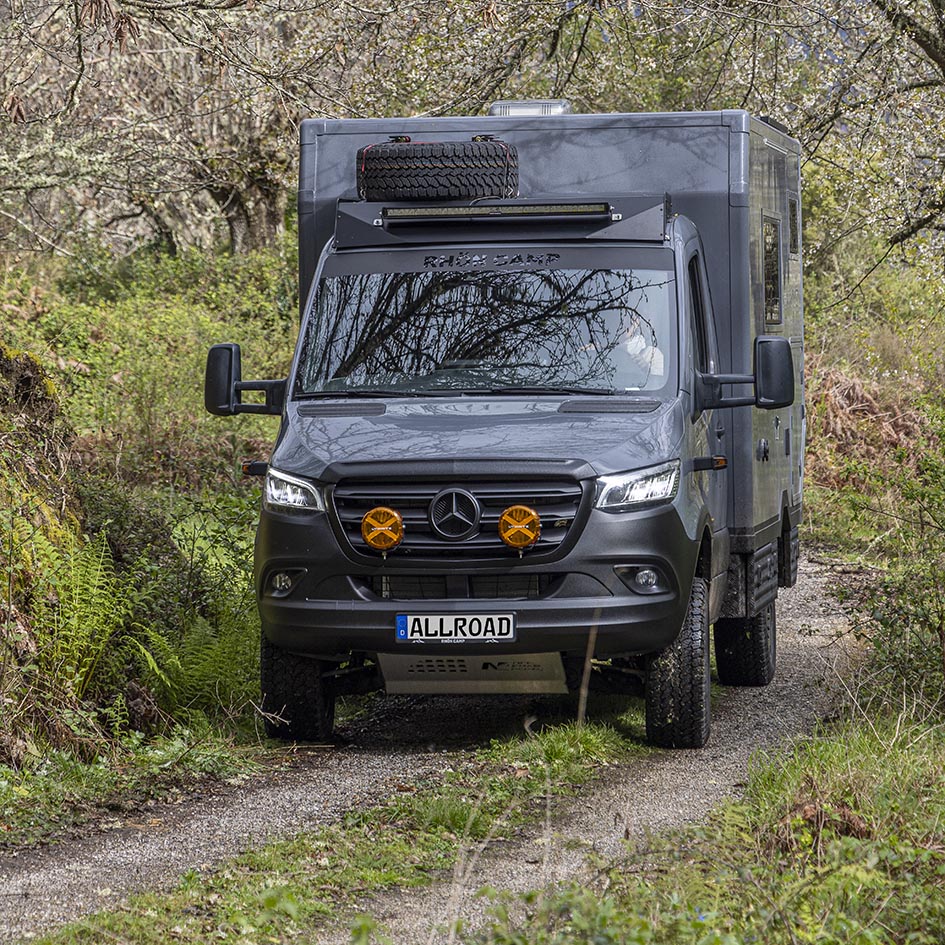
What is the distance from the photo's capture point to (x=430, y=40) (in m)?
15.8

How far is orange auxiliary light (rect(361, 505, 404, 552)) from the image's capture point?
7.16m

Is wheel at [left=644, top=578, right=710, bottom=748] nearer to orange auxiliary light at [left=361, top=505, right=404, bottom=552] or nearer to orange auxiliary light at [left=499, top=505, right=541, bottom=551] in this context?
orange auxiliary light at [left=499, top=505, right=541, bottom=551]

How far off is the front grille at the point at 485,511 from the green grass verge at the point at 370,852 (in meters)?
0.96

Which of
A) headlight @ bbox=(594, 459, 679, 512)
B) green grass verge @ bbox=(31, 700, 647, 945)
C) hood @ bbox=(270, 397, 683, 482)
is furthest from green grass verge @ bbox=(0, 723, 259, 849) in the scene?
headlight @ bbox=(594, 459, 679, 512)

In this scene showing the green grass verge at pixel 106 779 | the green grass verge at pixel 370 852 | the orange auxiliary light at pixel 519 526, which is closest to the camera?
the green grass verge at pixel 370 852

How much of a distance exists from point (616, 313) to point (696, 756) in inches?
86.7

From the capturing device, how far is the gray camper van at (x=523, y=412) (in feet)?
23.5

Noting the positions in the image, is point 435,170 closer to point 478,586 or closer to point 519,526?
point 519,526

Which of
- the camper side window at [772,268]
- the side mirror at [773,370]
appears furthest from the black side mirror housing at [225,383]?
the camper side window at [772,268]

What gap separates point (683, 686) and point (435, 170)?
2.93m

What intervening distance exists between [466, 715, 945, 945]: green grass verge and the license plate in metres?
1.30

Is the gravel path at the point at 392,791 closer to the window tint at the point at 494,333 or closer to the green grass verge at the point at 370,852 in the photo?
the green grass verge at the point at 370,852

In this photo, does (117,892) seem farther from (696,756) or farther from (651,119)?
(651,119)

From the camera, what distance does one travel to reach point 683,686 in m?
7.62
